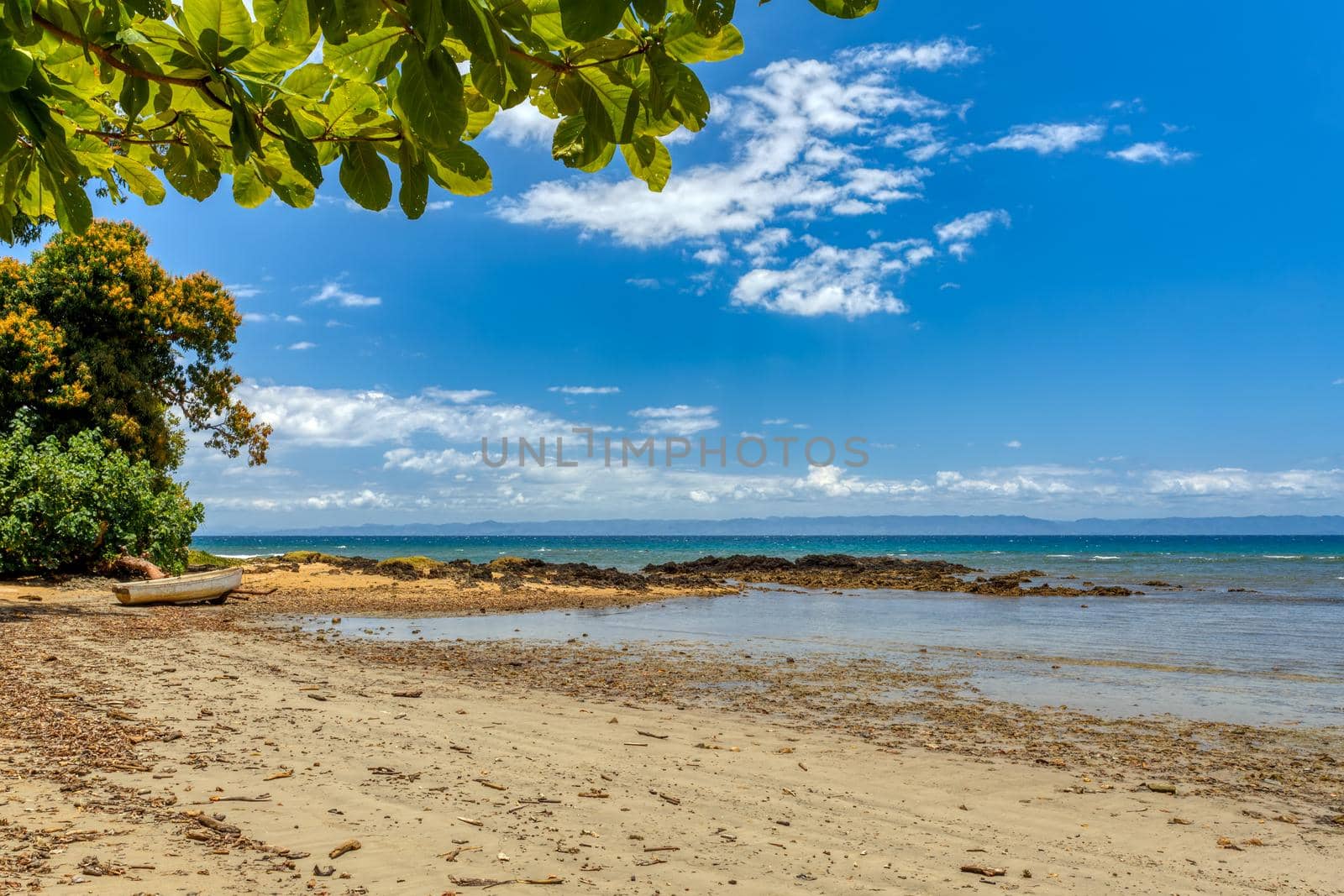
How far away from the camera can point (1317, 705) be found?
8500 millimetres

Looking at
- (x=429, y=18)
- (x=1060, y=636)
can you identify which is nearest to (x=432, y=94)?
(x=429, y=18)

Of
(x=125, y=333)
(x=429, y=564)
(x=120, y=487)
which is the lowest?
(x=429, y=564)

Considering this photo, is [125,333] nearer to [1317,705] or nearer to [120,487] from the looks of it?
[120,487]

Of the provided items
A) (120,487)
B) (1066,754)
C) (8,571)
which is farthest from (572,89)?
(8,571)

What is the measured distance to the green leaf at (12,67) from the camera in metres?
1.03

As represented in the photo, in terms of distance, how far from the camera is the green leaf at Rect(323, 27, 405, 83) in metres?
1.14

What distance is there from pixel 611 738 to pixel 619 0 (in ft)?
18.5

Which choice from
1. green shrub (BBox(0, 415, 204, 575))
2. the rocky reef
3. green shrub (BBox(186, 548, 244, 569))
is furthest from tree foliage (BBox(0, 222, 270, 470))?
the rocky reef

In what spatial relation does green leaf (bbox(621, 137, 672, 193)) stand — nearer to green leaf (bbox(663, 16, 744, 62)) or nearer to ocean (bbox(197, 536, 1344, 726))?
green leaf (bbox(663, 16, 744, 62))

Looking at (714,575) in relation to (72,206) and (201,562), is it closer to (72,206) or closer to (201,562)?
(201,562)

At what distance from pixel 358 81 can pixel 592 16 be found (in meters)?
0.51

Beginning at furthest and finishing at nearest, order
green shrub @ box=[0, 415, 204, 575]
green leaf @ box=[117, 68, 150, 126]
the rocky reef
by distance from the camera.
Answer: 1. the rocky reef
2. green shrub @ box=[0, 415, 204, 575]
3. green leaf @ box=[117, 68, 150, 126]

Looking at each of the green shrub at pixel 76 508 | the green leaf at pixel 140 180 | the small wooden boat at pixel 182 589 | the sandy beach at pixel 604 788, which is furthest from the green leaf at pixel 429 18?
the green shrub at pixel 76 508

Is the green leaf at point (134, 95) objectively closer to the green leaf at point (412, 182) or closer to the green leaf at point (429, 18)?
the green leaf at point (412, 182)
